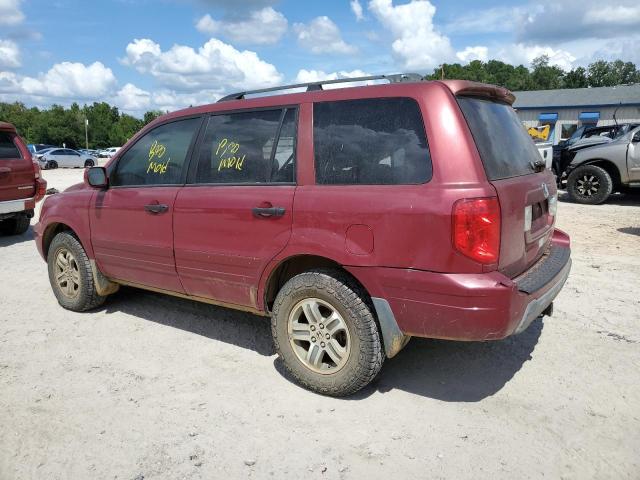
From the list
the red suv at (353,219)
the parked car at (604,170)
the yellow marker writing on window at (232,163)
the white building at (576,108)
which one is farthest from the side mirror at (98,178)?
the white building at (576,108)

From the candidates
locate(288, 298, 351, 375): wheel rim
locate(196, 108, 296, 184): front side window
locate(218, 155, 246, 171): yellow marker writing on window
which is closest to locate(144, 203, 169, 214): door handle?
locate(196, 108, 296, 184): front side window

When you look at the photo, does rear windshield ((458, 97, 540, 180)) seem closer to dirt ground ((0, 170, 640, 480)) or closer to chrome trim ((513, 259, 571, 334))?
chrome trim ((513, 259, 571, 334))

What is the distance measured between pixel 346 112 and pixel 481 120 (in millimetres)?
797

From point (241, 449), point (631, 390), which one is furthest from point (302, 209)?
point (631, 390)

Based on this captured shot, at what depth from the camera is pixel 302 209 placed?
3.15 metres

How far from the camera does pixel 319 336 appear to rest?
324 cm

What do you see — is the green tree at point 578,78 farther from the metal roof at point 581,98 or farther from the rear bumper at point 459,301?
the rear bumper at point 459,301

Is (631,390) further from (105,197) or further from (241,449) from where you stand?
(105,197)

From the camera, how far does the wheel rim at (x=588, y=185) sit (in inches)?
444

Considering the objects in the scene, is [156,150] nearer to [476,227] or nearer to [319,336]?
[319,336]

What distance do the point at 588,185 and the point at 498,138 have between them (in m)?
9.53

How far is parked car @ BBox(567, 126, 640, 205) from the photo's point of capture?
1078 cm

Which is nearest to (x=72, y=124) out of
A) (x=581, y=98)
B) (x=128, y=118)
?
(x=128, y=118)

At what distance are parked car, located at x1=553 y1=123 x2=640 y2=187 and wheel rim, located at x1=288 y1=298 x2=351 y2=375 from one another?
34.5 feet
